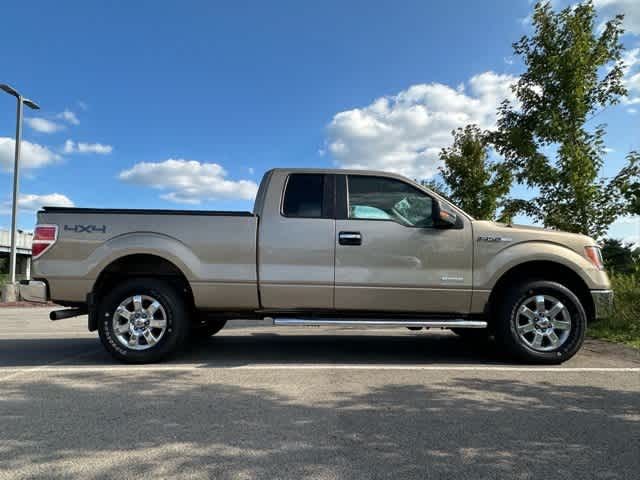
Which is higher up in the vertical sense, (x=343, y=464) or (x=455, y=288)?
(x=455, y=288)

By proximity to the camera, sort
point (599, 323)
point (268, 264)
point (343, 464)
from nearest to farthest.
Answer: point (343, 464), point (268, 264), point (599, 323)

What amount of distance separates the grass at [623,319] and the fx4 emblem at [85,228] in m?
6.75

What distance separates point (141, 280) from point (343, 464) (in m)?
3.17

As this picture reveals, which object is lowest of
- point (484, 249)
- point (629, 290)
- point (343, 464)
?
point (343, 464)

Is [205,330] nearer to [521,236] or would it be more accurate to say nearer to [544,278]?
[521,236]

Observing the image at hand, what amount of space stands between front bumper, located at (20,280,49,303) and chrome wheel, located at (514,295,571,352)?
4.97 m

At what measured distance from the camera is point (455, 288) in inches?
181

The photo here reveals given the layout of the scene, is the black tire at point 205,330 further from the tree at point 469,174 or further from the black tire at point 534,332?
the tree at point 469,174

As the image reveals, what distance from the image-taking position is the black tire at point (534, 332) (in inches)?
→ 179

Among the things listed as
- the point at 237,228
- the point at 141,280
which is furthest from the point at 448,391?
the point at 141,280

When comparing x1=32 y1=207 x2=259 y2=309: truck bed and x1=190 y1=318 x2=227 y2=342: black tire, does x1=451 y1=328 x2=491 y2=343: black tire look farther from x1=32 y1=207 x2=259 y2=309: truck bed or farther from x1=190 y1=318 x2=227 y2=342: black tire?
x1=190 y1=318 x2=227 y2=342: black tire

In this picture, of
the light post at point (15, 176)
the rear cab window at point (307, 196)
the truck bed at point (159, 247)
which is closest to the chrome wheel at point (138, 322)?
the truck bed at point (159, 247)

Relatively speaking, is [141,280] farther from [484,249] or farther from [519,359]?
[519,359]

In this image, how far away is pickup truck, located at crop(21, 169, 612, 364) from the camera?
4523mm
